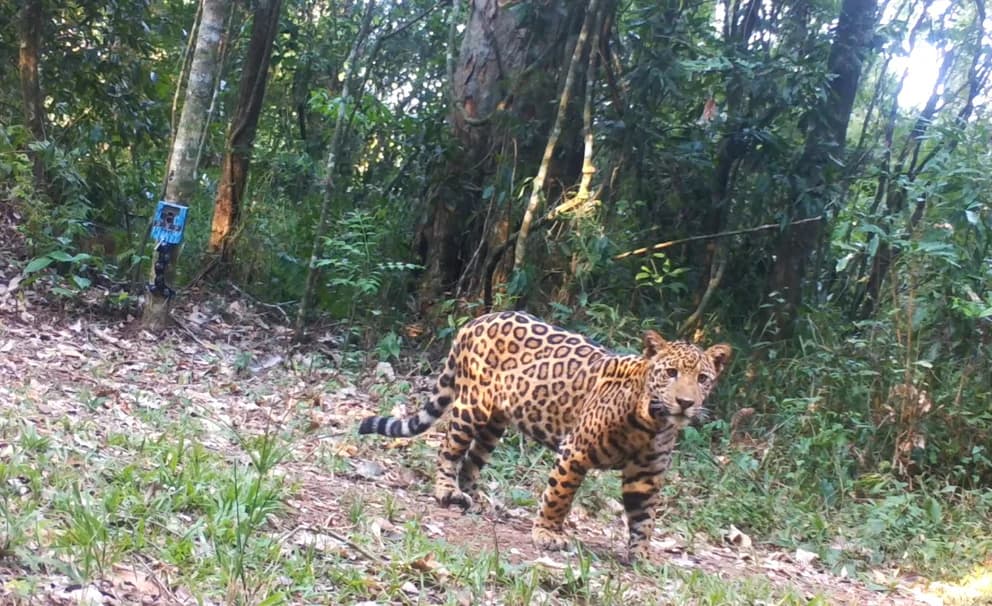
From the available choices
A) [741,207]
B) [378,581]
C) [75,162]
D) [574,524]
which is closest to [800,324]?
[741,207]

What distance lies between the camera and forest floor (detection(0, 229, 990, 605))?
381cm

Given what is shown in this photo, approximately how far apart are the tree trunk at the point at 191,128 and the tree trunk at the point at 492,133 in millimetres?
2605

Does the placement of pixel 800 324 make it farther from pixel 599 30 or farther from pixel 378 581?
pixel 378 581

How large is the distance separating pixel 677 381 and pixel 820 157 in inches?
179

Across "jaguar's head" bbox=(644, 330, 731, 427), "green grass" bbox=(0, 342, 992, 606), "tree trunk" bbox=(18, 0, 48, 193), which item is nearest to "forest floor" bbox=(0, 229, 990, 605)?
"green grass" bbox=(0, 342, 992, 606)

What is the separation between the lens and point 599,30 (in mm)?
9438

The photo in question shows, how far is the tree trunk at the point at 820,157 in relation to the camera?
9070 mm

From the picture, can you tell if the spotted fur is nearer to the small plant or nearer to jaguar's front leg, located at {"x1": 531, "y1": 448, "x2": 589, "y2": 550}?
jaguar's front leg, located at {"x1": 531, "y1": 448, "x2": 589, "y2": 550}

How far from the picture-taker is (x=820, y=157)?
913 cm

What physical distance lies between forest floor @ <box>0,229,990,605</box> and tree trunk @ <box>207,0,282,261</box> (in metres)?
2.22

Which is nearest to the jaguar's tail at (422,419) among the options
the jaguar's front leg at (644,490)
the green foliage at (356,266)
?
the jaguar's front leg at (644,490)

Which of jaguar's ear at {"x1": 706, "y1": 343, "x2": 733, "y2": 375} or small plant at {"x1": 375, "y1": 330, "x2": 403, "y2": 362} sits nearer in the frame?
jaguar's ear at {"x1": 706, "y1": 343, "x2": 733, "y2": 375}

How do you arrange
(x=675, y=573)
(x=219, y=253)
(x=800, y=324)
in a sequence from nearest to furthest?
(x=675, y=573) < (x=800, y=324) < (x=219, y=253)

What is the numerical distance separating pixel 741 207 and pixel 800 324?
1.21 metres
